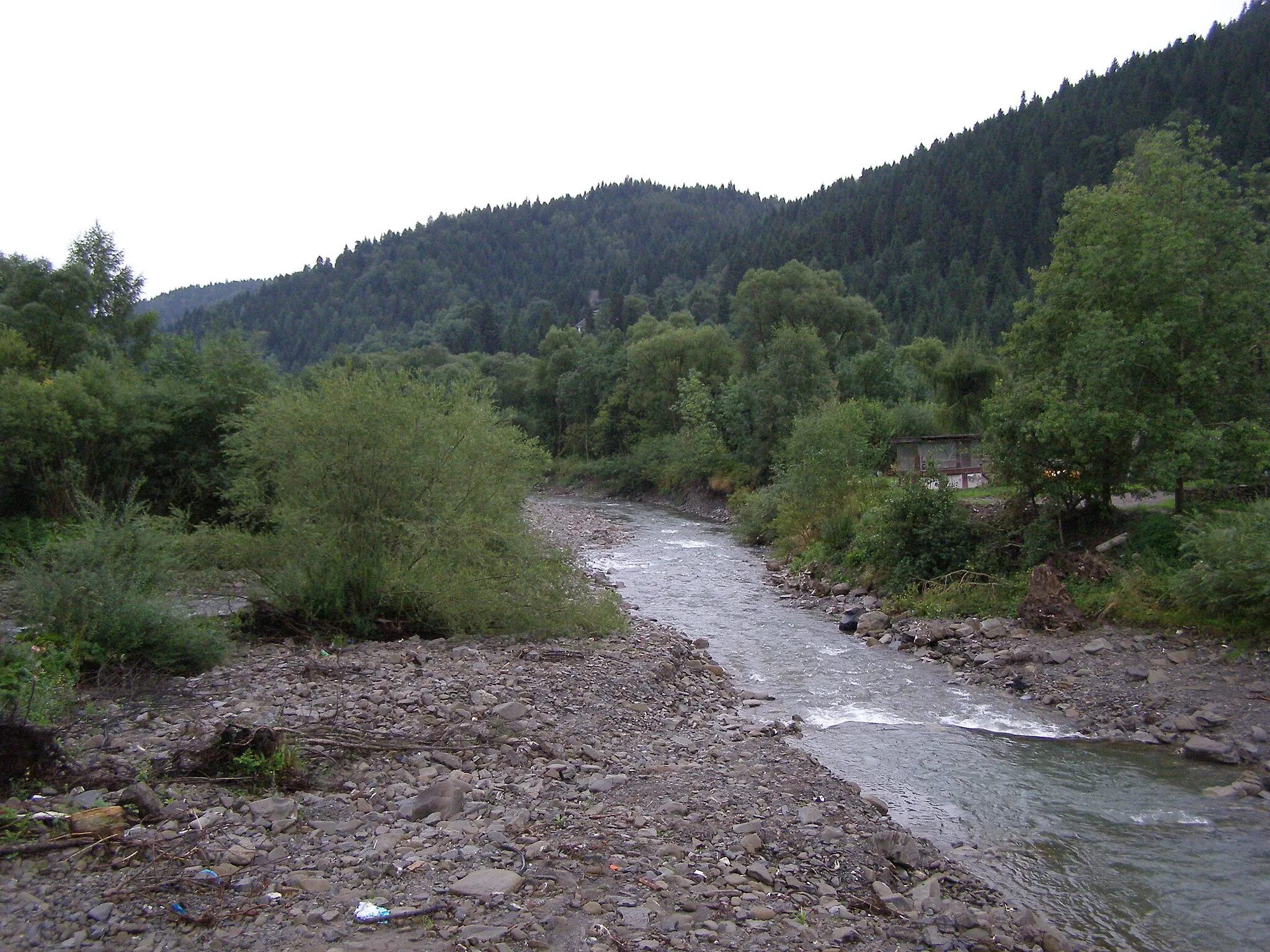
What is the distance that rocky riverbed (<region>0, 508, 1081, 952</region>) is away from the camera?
5.97 m

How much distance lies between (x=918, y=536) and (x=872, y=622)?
3.55 meters

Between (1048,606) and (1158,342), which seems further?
(1048,606)

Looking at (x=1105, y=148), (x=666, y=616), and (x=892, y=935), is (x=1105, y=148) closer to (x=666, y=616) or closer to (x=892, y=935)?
(x=666, y=616)

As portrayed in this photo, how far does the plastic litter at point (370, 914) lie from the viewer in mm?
6008

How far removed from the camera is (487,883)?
659cm

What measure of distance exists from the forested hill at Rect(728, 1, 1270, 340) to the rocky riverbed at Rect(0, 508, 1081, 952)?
82.0 m

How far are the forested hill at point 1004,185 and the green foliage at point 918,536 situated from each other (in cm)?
6670

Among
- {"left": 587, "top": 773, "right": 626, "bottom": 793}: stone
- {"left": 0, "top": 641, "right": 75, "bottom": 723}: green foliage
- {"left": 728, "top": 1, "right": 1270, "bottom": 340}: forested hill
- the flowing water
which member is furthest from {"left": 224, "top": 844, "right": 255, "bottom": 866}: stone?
{"left": 728, "top": 1, "right": 1270, "bottom": 340}: forested hill

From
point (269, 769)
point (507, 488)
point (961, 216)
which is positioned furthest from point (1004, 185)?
point (269, 769)

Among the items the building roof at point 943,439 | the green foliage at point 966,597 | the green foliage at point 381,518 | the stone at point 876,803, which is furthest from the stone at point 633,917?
the building roof at point 943,439

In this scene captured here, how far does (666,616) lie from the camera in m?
21.7

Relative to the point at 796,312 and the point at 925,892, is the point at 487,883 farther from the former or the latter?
the point at 796,312

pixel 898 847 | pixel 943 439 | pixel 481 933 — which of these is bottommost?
pixel 943 439

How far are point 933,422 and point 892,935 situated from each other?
4225cm
